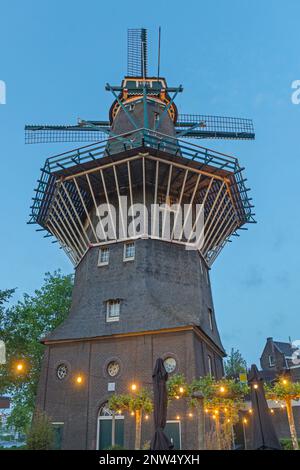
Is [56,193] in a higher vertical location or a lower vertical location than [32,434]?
higher

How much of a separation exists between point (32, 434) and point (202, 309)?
11.2 metres

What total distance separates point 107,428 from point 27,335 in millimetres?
13830

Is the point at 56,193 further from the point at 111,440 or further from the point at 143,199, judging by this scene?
the point at 111,440

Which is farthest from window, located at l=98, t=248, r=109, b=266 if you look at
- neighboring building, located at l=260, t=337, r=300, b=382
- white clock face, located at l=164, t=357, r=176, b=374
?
neighboring building, located at l=260, t=337, r=300, b=382

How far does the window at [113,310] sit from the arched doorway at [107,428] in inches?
178

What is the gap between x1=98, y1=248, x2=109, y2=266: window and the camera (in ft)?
78.5

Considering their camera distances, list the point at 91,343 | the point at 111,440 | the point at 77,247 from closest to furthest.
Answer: the point at 111,440
the point at 91,343
the point at 77,247

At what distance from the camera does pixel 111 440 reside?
62.0 ft

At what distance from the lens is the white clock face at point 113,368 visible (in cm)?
2014

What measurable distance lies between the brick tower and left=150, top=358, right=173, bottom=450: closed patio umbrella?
567 centimetres

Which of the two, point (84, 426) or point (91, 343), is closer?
point (84, 426)

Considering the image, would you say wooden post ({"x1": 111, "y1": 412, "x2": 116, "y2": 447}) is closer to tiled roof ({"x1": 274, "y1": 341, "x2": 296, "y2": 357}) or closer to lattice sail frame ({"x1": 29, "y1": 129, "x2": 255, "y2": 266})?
lattice sail frame ({"x1": 29, "y1": 129, "x2": 255, "y2": 266})
